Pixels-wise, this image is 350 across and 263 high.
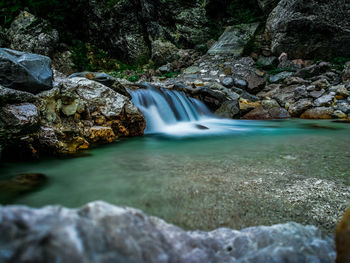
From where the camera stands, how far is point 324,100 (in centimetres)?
681

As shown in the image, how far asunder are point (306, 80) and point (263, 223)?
1012 cm

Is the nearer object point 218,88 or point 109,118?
point 109,118

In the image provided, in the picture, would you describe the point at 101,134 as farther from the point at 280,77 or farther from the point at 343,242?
the point at 280,77

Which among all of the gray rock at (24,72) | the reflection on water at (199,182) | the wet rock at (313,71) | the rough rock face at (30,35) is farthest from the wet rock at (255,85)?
the rough rock face at (30,35)

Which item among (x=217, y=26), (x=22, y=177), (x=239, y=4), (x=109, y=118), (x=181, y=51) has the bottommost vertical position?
(x=22, y=177)

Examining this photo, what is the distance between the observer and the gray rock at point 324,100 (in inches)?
266

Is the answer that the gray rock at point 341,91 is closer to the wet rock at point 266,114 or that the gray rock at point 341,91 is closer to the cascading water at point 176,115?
the wet rock at point 266,114

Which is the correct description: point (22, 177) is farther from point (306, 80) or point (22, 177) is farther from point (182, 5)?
point (182, 5)

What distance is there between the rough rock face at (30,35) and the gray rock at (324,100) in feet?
51.9

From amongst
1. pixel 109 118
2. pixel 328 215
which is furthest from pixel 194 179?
pixel 109 118

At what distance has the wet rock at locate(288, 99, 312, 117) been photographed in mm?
6898

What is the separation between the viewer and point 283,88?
8.77 m

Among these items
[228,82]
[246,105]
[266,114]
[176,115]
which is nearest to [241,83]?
[228,82]

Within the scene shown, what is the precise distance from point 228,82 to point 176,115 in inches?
171
